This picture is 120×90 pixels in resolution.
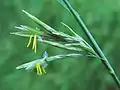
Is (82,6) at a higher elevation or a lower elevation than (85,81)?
higher

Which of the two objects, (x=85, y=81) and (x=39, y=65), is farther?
(x=85, y=81)

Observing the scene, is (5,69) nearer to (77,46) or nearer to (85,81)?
(85,81)

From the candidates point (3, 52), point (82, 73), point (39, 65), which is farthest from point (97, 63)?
point (39, 65)

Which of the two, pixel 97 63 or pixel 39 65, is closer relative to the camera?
pixel 39 65

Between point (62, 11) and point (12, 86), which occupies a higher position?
point (62, 11)

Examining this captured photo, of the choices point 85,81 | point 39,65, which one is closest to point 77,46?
point 39,65

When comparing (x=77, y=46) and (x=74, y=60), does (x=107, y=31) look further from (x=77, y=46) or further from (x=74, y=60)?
(x=77, y=46)
